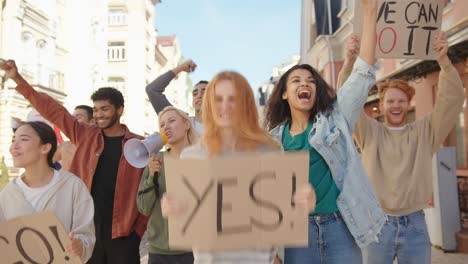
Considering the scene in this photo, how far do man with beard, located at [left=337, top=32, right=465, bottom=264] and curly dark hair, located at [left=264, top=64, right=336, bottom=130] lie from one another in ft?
1.24

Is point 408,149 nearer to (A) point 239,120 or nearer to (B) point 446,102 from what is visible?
(B) point 446,102

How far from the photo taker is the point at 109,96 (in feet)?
13.3

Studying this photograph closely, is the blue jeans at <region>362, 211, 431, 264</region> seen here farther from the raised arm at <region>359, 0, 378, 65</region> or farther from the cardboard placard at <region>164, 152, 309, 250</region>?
the cardboard placard at <region>164, 152, 309, 250</region>

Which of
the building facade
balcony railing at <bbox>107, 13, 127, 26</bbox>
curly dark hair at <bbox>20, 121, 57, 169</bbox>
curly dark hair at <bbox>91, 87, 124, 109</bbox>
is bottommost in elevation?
curly dark hair at <bbox>20, 121, 57, 169</bbox>

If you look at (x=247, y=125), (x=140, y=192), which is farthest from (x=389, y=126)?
(x=140, y=192)

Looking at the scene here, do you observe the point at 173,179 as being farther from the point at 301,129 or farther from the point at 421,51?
the point at 421,51

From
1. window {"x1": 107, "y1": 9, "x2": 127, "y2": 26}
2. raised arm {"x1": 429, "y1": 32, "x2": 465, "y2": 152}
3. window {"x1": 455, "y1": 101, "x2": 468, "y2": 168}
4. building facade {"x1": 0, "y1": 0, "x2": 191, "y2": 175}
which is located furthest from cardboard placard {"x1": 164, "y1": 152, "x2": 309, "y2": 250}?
window {"x1": 107, "y1": 9, "x2": 127, "y2": 26}

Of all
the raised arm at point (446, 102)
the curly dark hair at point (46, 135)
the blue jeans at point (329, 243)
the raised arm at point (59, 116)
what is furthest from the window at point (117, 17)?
the blue jeans at point (329, 243)

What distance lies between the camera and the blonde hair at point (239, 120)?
2174 millimetres

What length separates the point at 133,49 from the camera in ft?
118

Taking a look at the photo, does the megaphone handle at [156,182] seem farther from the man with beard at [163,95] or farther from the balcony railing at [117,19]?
the balcony railing at [117,19]

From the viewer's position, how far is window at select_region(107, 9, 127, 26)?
36.8m

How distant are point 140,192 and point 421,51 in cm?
227

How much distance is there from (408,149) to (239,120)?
1.46 meters
